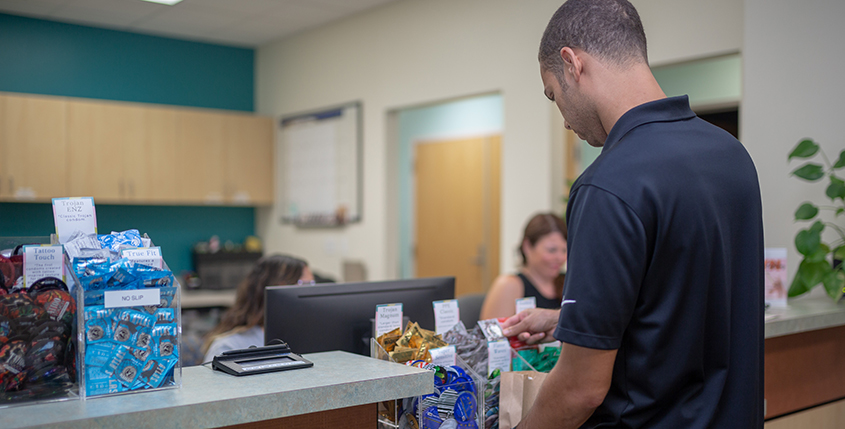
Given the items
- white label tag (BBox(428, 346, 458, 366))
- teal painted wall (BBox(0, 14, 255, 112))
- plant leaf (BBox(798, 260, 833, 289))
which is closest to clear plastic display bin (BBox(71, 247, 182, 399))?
white label tag (BBox(428, 346, 458, 366))

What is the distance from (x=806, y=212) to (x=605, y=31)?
1506 millimetres

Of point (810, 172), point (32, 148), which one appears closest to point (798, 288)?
point (810, 172)

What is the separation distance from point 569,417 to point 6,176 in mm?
4506

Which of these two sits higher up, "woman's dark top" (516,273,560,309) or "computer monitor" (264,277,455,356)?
"computer monitor" (264,277,455,356)

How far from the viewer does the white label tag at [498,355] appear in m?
1.51

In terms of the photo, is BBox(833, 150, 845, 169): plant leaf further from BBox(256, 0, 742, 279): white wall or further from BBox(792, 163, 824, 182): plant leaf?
BBox(256, 0, 742, 279): white wall

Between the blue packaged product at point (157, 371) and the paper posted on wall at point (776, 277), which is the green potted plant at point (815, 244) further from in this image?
the blue packaged product at point (157, 371)

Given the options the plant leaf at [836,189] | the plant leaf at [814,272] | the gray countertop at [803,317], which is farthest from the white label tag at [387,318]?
the plant leaf at [836,189]

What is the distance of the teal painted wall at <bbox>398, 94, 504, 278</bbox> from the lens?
524 centimetres

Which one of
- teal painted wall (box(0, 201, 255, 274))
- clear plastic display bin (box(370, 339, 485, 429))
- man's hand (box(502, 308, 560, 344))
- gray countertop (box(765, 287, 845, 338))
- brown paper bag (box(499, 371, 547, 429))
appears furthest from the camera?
teal painted wall (box(0, 201, 255, 274))

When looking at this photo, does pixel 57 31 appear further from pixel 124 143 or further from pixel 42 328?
pixel 42 328

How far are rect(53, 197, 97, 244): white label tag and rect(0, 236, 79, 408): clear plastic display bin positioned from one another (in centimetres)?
9

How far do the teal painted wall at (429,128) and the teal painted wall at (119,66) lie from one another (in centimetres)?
144

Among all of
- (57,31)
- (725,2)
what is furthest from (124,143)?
(725,2)
